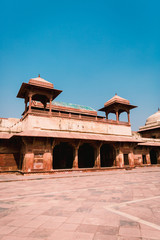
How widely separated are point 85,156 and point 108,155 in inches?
123

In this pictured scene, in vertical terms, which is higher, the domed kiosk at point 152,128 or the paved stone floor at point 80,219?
the domed kiosk at point 152,128

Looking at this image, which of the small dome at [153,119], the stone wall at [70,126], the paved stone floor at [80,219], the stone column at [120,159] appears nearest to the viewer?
the paved stone floor at [80,219]

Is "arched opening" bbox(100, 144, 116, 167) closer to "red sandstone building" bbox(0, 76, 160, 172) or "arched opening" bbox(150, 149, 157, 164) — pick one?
"red sandstone building" bbox(0, 76, 160, 172)

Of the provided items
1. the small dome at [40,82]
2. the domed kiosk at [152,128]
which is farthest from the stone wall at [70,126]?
the domed kiosk at [152,128]

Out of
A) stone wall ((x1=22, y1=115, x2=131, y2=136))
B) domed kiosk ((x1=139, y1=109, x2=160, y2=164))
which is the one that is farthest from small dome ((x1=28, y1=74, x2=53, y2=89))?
domed kiosk ((x1=139, y1=109, x2=160, y2=164))

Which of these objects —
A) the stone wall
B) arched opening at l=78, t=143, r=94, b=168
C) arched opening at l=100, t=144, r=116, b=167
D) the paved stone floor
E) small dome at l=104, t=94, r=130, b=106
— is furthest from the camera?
arched opening at l=78, t=143, r=94, b=168

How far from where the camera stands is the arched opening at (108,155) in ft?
Answer: 60.4

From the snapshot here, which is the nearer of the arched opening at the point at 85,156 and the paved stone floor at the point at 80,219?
the paved stone floor at the point at 80,219

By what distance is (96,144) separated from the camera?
16469mm

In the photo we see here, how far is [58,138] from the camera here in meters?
14.2

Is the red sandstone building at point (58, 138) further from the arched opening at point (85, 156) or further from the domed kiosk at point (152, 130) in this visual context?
the domed kiosk at point (152, 130)

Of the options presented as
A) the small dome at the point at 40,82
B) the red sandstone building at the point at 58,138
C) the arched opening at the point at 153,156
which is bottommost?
the arched opening at the point at 153,156

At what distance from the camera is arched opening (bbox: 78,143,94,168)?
20078 mm

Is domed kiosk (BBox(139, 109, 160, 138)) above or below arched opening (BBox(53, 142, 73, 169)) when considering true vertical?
above
